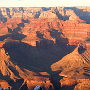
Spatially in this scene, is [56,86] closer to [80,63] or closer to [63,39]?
[80,63]

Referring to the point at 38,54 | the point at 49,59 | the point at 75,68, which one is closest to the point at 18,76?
the point at 75,68

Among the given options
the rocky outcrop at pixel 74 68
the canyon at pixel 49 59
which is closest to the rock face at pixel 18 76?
the canyon at pixel 49 59

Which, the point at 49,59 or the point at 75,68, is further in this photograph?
the point at 49,59

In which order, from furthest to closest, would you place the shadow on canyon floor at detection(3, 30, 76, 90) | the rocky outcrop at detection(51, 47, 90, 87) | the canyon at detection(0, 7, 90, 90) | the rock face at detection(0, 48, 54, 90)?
the shadow on canyon floor at detection(3, 30, 76, 90), the rocky outcrop at detection(51, 47, 90, 87), the canyon at detection(0, 7, 90, 90), the rock face at detection(0, 48, 54, 90)

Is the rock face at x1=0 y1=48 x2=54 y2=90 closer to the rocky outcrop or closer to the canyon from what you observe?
the canyon

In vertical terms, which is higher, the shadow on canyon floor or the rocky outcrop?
the rocky outcrop

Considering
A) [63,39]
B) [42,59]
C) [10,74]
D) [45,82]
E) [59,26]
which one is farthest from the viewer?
[59,26]

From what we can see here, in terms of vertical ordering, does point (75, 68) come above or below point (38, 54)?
above

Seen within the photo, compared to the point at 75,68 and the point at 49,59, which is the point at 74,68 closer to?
the point at 75,68

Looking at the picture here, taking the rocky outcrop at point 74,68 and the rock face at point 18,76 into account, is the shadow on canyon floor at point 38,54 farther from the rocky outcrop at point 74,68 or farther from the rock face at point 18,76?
the rock face at point 18,76

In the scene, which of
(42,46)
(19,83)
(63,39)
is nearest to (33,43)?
(42,46)

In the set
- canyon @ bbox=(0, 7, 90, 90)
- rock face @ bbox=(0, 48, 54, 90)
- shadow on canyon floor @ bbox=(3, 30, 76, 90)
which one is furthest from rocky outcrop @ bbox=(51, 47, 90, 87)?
shadow on canyon floor @ bbox=(3, 30, 76, 90)
